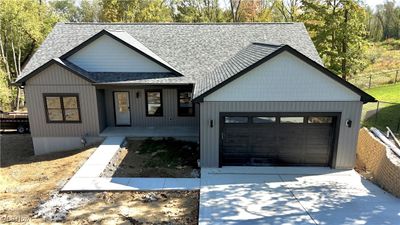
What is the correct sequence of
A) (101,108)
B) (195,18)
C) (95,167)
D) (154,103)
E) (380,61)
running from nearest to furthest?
(95,167), (101,108), (154,103), (380,61), (195,18)

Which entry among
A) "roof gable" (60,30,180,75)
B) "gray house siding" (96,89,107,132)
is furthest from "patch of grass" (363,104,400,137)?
"gray house siding" (96,89,107,132)

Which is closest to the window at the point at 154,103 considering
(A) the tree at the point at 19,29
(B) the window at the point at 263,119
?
(B) the window at the point at 263,119

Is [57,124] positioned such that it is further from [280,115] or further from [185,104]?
[280,115]

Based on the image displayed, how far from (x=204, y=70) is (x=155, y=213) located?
8863 mm

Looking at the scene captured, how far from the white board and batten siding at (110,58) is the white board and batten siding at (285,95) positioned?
17.8ft

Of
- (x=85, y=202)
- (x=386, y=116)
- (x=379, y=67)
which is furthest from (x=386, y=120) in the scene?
(x=379, y=67)

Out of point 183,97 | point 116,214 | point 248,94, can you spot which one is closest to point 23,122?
point 183,97

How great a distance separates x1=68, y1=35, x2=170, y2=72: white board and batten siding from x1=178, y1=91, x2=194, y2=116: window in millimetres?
1704

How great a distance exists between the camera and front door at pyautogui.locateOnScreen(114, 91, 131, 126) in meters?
16.3

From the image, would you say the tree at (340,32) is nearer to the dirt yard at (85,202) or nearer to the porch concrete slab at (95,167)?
the porch concrete slab at (95,167)

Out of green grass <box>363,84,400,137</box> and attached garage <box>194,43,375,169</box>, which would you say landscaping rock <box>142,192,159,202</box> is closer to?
attached garage <box>194,43,375,169</box>

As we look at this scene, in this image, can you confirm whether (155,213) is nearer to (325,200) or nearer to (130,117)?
(325,200)

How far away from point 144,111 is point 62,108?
4.14 m

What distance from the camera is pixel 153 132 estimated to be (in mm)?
15742
